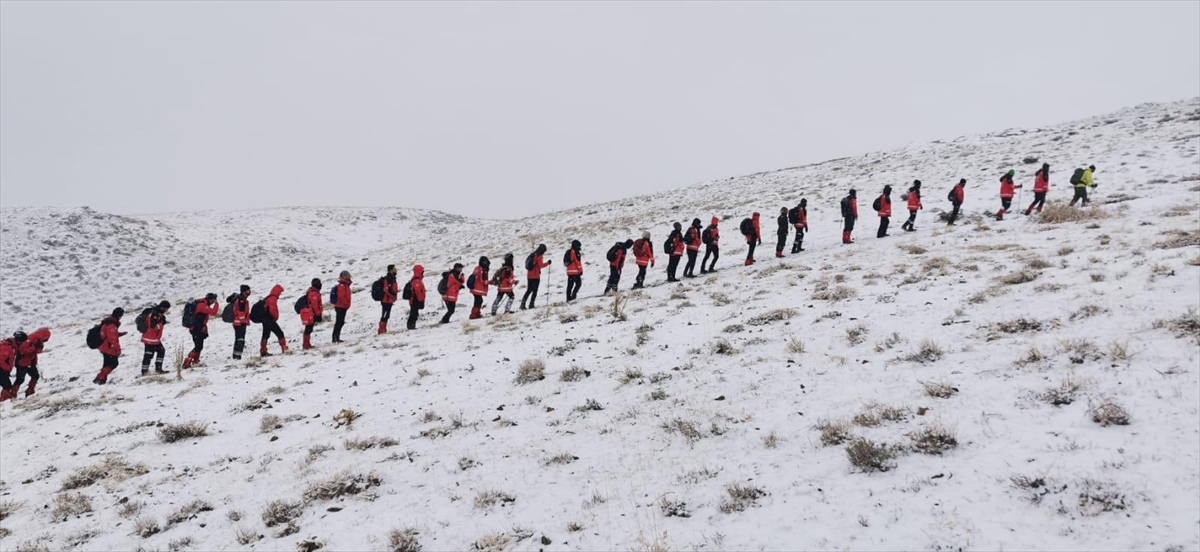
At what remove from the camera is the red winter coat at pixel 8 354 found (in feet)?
45.5

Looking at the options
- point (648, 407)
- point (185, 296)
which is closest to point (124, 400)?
point (648, 407)

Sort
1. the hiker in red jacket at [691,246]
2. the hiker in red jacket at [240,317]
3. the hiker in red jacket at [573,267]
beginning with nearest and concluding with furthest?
the hiker in red jacket at [240,317] < the hiker in red jacket at [573,267] < the hiker in red jacket at [691,246]

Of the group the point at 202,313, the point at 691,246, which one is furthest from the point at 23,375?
the point at 691,246

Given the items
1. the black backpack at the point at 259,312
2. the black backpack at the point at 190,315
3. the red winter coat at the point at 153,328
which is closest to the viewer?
the red winter coat at the point at 153,328

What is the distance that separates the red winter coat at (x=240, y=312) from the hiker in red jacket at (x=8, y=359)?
443cm

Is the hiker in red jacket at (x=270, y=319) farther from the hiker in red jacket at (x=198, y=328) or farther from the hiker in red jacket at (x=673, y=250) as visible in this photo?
the hiker in red jacket at (x=673, y=250)

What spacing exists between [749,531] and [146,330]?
50.9 feet

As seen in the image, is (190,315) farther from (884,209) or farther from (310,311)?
(884,209)

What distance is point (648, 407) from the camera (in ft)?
25.3

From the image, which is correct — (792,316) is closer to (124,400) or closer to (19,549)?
(19,549)

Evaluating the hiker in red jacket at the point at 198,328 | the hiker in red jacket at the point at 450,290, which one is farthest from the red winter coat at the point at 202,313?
the hiker in red jacket at the point at 450,290

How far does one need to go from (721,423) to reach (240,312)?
1354 cm

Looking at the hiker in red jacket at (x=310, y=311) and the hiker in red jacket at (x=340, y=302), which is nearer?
the hiker in red jacket at (x=310, y=311)

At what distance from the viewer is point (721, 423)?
686cm
